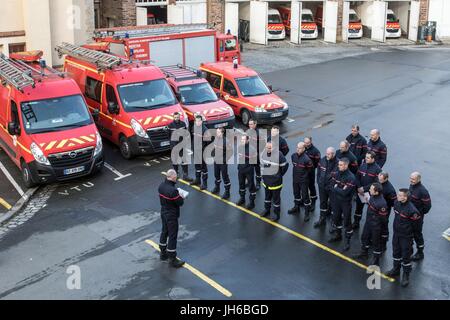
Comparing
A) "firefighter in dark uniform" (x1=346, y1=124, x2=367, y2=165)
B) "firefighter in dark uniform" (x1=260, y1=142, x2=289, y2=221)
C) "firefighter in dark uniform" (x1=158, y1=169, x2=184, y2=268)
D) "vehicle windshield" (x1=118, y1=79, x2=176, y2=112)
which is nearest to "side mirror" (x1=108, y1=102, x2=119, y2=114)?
"vehicle windshield" (x1=118, y1=79, x2=176, y2=112)

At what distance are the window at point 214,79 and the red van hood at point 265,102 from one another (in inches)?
58.9

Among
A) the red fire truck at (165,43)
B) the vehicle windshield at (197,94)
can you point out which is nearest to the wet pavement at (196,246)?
the vehicle windshield at (197,94)

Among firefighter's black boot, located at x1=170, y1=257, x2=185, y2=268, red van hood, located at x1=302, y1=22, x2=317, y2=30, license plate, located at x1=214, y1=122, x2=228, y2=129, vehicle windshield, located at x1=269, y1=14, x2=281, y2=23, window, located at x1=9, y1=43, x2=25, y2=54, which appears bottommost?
firefighter's black boot, located at x1=170, y1=257, x2=185, y2=268

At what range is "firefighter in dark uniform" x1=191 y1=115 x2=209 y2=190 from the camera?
14.6 m

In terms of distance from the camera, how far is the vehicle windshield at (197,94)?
18.8m

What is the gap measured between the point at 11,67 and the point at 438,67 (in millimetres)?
21155

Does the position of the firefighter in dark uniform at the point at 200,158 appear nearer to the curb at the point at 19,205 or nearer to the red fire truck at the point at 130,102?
the red fire truck at the point at 130,102

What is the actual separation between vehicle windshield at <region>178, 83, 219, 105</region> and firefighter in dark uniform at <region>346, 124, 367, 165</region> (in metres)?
6.17

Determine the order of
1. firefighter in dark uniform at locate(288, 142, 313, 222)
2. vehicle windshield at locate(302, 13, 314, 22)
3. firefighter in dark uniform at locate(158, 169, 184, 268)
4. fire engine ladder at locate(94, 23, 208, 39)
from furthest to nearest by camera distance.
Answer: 1. vehicle windshield at locate(302, 13, 314, 22)
2. fire engine ladder at locate(94, 23, 208, 39)
3. firefighter in dark uniform at locate(288, 142, 313, 222)
4. firefighter in dark uniform at locate(158, 169, 184, 268)

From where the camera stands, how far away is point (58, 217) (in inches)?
523

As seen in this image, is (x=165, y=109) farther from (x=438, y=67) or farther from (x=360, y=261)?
(x=438, y=67)

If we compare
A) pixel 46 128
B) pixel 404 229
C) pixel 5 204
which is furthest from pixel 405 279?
pixel 46 128

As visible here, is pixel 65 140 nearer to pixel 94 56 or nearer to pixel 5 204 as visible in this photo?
pixel 5 204

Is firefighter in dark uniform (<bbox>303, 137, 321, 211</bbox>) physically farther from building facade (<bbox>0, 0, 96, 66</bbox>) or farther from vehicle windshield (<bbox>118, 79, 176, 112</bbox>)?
building facade (<bbox>0, 0, 96, 66</bbox>)
